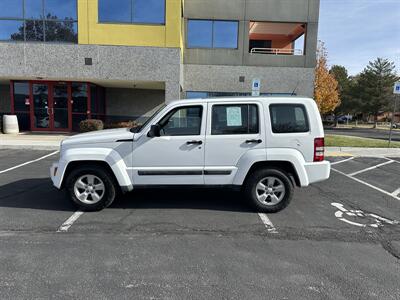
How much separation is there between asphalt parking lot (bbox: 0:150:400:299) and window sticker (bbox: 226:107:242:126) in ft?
4.99

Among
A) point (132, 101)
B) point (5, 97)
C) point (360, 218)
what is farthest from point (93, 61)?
point (360, 218)

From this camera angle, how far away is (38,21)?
14891 mm

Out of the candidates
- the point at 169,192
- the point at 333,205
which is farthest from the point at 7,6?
the point at 333,205

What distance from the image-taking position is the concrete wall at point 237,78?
1808 cm

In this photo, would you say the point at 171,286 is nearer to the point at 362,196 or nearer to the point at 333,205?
the point at 333,205

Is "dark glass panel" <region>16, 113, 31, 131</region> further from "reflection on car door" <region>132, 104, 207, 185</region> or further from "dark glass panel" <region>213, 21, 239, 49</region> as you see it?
"reflection on car door" <region>132, 104, 207, 185</region>

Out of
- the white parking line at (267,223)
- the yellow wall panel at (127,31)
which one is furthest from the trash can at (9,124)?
the white parking line at (267,223)

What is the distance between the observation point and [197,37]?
713 inches

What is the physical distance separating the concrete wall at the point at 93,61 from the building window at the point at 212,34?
3894 mm

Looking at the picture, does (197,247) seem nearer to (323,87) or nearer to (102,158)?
(102,158)

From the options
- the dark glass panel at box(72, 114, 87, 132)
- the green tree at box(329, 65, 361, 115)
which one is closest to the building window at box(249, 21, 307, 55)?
the dark glass panel at box(72, 114, 87, 132)

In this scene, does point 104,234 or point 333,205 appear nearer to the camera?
point 104,234

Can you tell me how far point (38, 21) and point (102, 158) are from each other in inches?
516

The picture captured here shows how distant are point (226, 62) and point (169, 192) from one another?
13.2m
